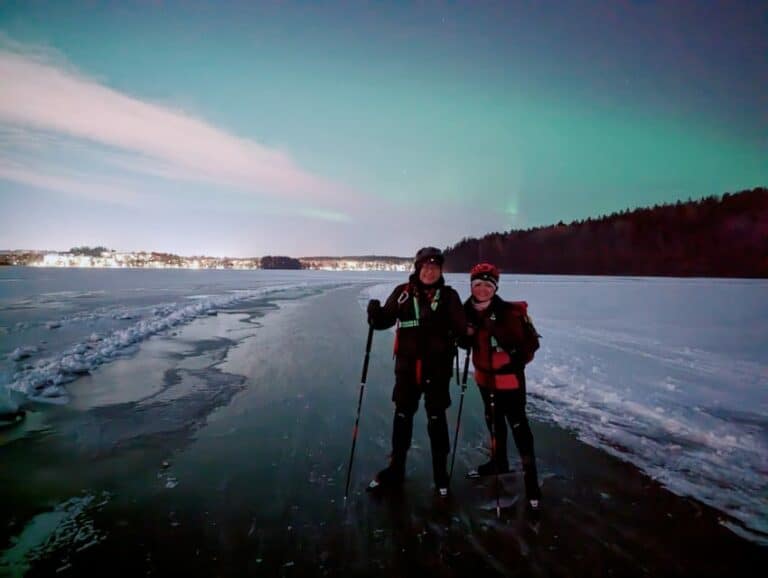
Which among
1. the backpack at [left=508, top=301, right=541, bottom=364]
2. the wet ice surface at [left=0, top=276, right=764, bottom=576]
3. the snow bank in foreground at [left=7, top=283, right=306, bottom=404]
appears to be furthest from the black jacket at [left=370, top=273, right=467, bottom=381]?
the snow bank in foreground at [left=7, top=283, right=306, bottom=404]

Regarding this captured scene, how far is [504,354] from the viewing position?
12.0 feet

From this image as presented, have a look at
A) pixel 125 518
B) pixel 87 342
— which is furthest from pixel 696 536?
pixel 87 342

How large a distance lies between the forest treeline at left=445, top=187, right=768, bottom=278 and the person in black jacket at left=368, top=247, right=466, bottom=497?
54.8m

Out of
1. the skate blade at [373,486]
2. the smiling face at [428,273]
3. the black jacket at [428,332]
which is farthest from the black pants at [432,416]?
the smiling face at [428,273]

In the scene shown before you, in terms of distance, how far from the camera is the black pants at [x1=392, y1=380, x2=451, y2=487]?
375cm

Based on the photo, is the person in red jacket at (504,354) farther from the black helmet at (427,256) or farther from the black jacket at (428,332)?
the black helmet at (427,256)

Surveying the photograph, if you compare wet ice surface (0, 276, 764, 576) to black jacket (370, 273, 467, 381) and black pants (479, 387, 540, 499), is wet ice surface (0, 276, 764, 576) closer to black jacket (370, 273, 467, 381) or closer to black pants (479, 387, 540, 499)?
black pants (479, 387, 540, 499)

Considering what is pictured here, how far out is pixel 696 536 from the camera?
307 centimetres

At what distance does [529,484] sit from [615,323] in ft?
49.0

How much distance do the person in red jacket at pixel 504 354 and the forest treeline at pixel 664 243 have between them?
54454 mm

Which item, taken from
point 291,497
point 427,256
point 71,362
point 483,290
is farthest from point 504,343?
point 71,362

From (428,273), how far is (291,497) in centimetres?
237

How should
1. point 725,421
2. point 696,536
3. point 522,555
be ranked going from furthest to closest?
point 725,421 < point 696,536 < point 522,555

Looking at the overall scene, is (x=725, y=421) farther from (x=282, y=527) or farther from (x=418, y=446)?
(x=282, y=527)
